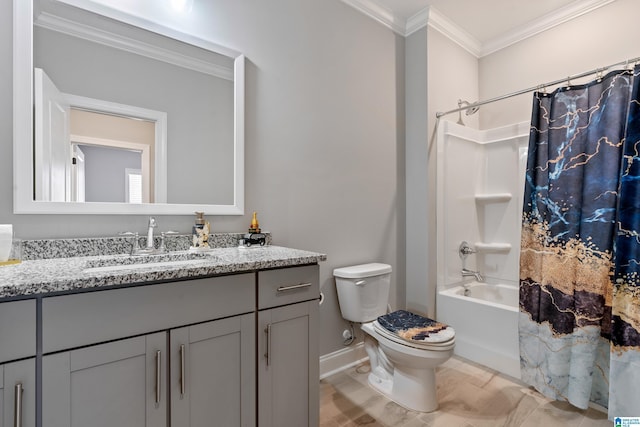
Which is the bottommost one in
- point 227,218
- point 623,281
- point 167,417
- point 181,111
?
point 167,417

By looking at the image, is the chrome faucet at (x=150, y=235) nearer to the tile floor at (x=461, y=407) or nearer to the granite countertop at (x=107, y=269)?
the granite countertop at (x=107, y=269)

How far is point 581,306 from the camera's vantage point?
1745 millimetres

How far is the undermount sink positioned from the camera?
122 centimetres

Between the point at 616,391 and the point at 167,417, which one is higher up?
the point at 167,417

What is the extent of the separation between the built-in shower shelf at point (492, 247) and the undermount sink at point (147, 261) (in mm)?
2336

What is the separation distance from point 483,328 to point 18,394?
243 cm

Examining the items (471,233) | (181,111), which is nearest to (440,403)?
(471,233)

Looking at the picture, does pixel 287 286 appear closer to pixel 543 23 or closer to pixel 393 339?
pixel 393 339

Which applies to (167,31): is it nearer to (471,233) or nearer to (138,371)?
(138,371)

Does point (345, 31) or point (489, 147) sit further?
point (489, 147)

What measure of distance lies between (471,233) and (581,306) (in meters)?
1.08

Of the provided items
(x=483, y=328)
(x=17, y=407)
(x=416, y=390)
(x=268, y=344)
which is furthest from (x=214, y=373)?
(x=483, y=328)

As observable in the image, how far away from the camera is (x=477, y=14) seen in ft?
8.07

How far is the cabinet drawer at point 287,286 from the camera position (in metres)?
1.24
